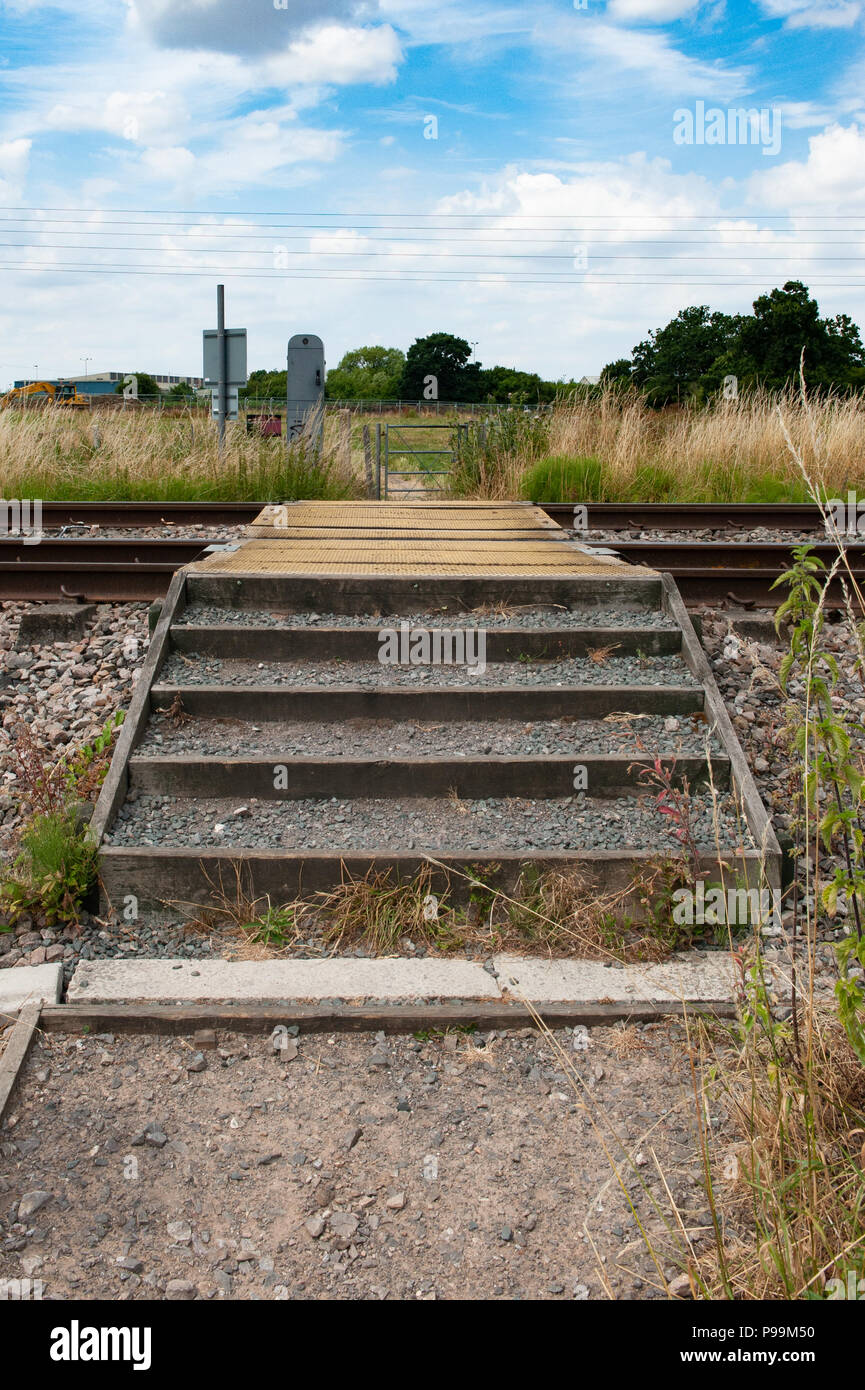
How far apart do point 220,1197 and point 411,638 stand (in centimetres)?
321

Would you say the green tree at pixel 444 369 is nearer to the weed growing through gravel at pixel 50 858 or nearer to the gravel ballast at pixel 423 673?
the gravel ballast at pixel 423 673

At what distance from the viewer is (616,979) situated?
3.70 metres

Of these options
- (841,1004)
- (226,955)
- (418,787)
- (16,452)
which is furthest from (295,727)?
(16,452)

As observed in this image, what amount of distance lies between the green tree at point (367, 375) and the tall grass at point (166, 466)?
87.5 feet

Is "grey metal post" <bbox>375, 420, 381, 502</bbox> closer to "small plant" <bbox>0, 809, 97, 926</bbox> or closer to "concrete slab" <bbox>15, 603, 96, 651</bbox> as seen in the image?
"concrete slab" <bbox>15, 603, 96, 651</bbox>

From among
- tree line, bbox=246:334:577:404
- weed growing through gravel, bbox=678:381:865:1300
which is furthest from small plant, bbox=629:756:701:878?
tree line, bbox=246:334:577:404

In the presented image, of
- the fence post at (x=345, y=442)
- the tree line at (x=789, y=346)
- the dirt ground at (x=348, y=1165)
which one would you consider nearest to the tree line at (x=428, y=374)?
the tree line at (x=789, y=346)

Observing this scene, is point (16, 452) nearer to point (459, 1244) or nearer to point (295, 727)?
point (295, 727)

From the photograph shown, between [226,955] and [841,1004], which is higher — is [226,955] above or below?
below

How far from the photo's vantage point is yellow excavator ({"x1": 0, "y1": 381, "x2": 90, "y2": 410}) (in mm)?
14520

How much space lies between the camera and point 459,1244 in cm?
258

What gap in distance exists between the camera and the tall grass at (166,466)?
11.0 metres

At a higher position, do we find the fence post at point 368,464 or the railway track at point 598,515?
the fence post at point 368,464

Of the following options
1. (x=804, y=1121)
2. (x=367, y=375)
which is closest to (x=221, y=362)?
(x=804, y=1121)
